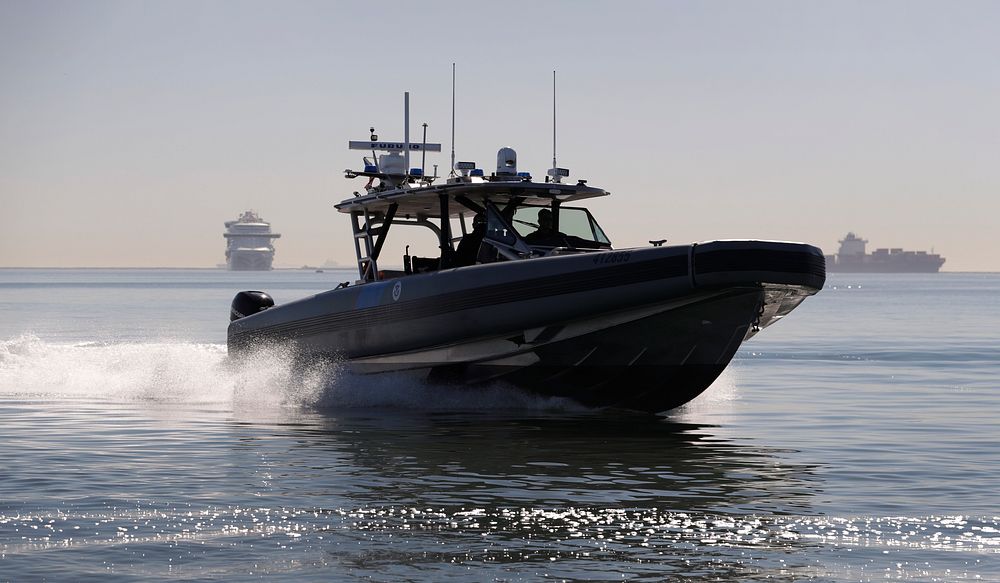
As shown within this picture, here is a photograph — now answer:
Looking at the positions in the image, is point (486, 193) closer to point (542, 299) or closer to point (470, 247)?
point (470, 247)

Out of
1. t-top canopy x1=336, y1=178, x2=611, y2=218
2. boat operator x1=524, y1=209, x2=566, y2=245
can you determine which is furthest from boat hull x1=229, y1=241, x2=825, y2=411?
t-top canopy x1=336, y1=178, x2=611, y2=218

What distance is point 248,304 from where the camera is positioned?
19656 mm

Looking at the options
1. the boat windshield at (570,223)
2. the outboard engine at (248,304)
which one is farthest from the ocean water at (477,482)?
the boat windshield at (570,223)

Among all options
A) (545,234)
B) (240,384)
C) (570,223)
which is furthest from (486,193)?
(240,384)

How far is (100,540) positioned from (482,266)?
23.9ft

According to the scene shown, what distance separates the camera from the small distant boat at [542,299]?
13.0 metres

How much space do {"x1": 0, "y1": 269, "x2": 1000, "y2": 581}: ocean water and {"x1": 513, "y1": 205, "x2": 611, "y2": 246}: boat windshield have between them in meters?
2.06

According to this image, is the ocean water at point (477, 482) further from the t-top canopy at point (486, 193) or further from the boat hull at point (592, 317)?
the t-top canopy at point (486, 193)

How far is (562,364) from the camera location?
14508 mm

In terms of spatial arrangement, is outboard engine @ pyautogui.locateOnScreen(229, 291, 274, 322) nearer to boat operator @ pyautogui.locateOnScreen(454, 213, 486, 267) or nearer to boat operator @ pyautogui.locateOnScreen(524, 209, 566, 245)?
boat operator @ pyautogui.locateOnScreen(454, 213, 486, 267)

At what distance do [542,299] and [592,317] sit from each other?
0.60 m

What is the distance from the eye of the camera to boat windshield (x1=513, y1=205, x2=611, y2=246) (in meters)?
15.5

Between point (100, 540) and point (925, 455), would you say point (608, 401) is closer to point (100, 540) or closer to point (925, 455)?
point (925, 455)

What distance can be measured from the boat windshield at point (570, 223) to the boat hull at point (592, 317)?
50.9 inches
